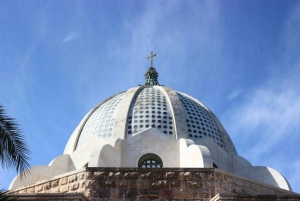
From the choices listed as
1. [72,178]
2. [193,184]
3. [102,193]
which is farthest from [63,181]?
[193,184]

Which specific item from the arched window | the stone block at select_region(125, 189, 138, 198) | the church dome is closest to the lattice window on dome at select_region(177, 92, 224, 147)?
the church dome

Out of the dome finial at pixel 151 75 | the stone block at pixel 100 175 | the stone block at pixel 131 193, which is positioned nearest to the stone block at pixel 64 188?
the stone block at pixel 100 175

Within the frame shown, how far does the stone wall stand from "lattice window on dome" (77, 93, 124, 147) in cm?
560

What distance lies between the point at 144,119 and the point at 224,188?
6.27m

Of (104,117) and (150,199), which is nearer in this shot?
(150,199)

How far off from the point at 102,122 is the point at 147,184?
696 centimetres

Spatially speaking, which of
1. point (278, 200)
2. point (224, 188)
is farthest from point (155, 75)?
point (278, 200)

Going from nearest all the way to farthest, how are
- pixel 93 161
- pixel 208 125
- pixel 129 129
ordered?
pixel 93 161 → pixel 129 129 → pixel 208 125

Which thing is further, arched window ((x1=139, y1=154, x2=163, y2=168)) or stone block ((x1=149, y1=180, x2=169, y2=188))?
arched window ((x1=139, y1=154, x2=163, y2=168))

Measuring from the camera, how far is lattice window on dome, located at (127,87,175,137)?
1583 centimetres

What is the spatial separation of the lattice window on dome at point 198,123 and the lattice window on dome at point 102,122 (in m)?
2.76

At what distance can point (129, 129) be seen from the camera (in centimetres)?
1584

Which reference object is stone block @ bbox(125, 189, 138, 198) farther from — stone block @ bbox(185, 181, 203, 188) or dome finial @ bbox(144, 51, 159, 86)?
dome finial @ bbox(144, 51, 159, 86)

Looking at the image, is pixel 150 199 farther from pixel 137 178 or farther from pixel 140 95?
pixel 140 95
